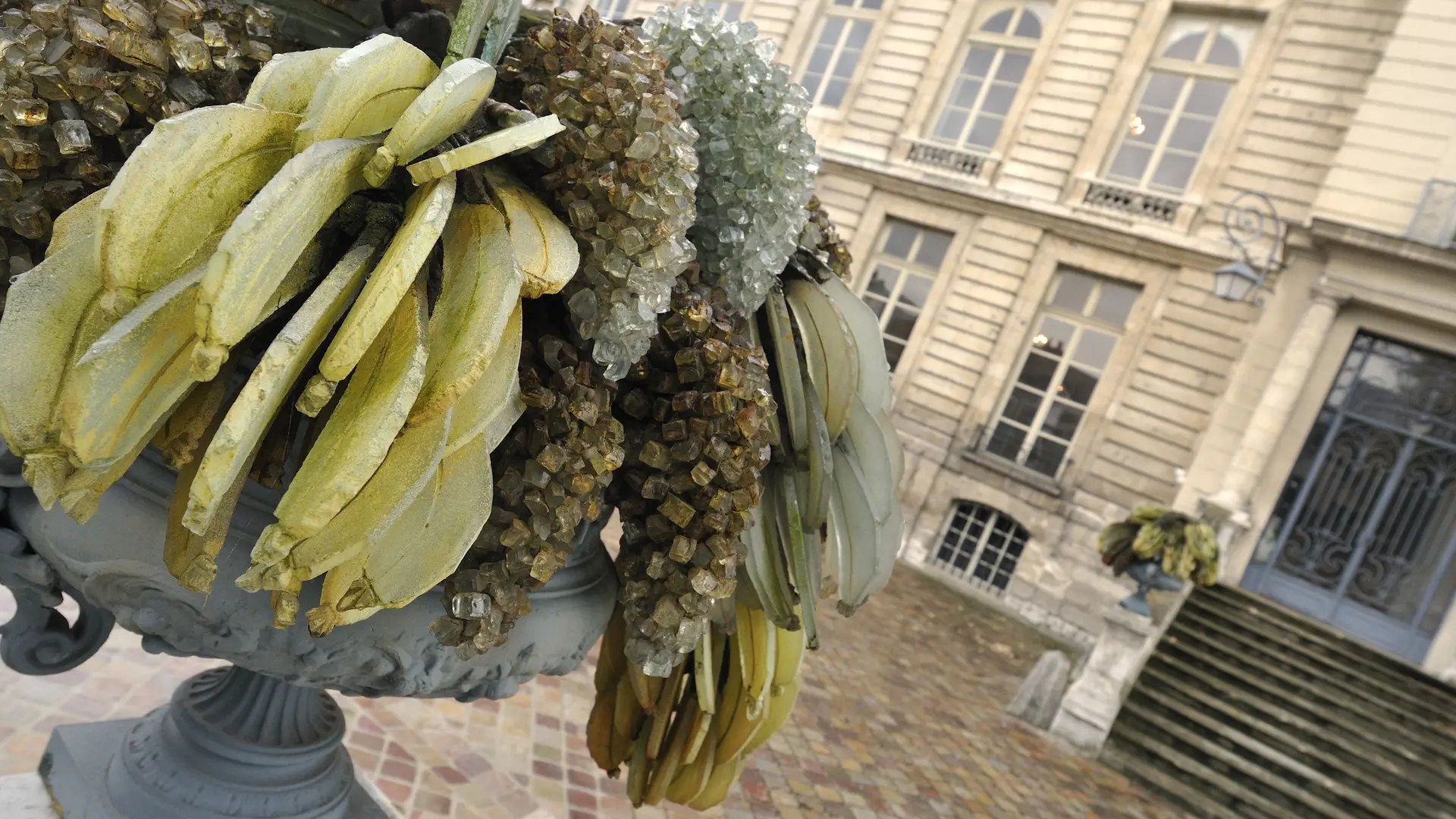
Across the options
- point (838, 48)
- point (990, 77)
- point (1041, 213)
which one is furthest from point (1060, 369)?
point (838, 48)

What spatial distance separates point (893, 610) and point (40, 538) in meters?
6.64

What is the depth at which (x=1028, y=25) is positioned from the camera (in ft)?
31.6

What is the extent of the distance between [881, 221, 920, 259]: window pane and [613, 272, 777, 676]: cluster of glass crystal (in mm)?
9910

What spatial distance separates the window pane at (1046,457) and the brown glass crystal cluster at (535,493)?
29.7ft

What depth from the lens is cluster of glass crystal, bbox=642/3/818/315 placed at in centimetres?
64

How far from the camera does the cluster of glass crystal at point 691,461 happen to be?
1.86ft

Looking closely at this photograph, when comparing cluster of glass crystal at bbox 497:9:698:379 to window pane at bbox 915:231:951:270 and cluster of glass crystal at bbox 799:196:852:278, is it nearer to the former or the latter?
cluster of glass crystal at bbox 799:196:852:278

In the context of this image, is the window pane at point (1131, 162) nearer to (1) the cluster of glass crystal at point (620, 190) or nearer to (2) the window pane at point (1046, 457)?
(2) the window pane at point (1046, 457)

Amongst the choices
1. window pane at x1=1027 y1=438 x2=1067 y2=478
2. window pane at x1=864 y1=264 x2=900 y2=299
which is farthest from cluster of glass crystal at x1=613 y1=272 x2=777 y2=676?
window pane at x1=864 y1=264 x2=900 y2=299

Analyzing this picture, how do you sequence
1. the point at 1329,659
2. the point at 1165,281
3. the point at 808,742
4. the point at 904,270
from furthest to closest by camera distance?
1. the point at 904,270
2. the point at 1165,281
3. the point at 1329,659
4. the point at 808,742

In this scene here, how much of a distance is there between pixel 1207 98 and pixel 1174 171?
2.76 ft

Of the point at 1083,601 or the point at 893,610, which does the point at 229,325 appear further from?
the point at 1083,601

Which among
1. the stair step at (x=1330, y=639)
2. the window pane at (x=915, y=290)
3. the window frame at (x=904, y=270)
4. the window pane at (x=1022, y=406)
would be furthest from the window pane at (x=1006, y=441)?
the stair step at (x=1330, y=639)

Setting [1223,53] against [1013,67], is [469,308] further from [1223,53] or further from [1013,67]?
[1013,67]
